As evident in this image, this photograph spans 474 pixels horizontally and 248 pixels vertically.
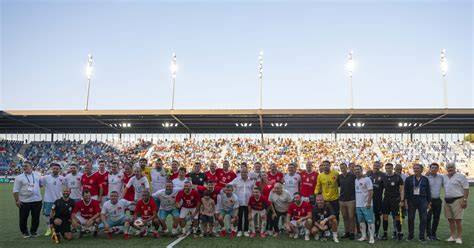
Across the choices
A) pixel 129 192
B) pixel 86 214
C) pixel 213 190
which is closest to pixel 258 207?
pixel 213 190

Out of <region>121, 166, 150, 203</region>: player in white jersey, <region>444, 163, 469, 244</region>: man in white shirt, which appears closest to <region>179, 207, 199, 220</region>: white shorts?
<region>121, 166, 150, 203</region>: player in white jersey

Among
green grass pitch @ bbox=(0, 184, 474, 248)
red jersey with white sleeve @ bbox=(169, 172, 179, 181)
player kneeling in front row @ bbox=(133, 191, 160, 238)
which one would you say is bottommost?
green grass pitch @ bbox=(0, 184, 474, 248)

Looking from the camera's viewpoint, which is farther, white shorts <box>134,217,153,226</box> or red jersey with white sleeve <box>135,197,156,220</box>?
red jersey with white sleeve <box>135,197,156,220</box>

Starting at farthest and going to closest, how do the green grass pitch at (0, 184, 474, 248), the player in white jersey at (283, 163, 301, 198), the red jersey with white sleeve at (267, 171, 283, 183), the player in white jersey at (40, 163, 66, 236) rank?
1. the red jersey with white sleeve at (267, 171, 283, 183)
2. the player in white jersey at (283, 163, 301, 198)
3. the player in white jersey at (40, 163, 66, 236)
4. the green grass pitch at (0, 184, 474, 248)

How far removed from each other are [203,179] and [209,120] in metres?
26.6

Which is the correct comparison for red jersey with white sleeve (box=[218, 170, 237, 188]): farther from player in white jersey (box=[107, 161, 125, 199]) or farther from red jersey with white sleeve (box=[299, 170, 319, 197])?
player in white jersey (box=[107, 161, 125, 199])

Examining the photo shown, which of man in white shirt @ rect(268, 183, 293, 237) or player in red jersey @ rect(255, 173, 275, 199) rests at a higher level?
player in red jersey @ rect(255, 173, 275, 199)

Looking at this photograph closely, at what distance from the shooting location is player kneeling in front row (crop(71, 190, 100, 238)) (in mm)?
10555

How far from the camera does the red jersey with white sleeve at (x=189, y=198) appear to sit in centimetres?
1088

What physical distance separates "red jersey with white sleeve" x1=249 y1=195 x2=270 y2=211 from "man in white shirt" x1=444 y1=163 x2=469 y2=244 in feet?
13.8

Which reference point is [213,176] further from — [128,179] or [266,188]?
[128,179]

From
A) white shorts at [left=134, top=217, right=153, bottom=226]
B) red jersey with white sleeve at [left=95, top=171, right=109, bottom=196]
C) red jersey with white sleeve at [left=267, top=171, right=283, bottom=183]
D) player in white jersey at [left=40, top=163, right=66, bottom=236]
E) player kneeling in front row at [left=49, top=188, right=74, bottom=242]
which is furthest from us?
red jersey with white sleeve at [left=267, top=171, right=283, bottom=183]

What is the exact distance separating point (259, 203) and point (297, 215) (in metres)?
0.97

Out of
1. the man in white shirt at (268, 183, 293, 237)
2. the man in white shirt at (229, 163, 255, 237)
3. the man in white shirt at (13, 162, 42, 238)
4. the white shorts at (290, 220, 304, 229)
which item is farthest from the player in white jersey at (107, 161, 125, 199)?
the white shorts at (290, 220, 304, 229)
